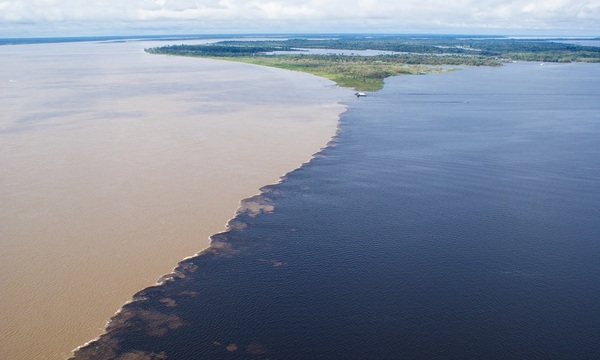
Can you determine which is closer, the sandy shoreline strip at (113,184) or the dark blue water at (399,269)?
the dark blue water at (399,269)

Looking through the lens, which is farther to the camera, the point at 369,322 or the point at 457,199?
the point at 457,199

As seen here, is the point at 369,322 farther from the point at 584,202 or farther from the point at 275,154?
the point at 275,154

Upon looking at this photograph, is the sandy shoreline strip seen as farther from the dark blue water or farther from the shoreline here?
the dark blue water

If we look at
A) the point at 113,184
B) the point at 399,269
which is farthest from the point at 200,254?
the point at 113,184

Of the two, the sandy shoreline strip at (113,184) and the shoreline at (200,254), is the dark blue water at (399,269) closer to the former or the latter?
the shoreline at (200,254)

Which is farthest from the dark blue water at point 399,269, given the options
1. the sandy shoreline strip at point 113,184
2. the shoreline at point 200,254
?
the sandy shoreline strip at point 113,184

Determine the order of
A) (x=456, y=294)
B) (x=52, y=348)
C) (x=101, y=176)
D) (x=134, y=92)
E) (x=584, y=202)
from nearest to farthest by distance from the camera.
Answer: (x=52, y=348)
(x=456, y=294)
(x=584, y=202)
(x=101, y=176)
(x=134, y=92)

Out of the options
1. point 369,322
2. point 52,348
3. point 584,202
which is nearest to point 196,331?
point 52,348
